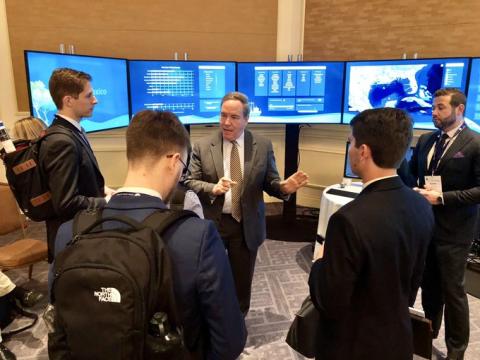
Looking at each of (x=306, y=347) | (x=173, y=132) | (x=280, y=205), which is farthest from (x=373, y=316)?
(x=280, y=205)

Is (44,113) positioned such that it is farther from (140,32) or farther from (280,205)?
(280,205)

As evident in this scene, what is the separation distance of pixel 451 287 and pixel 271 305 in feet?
4.18

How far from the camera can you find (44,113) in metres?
3.29

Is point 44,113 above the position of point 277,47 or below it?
below

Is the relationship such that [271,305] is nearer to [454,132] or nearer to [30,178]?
[454,132]

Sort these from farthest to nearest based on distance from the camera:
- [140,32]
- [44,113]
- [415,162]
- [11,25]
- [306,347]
Answer: [140,32] → [11,25] → [44,113] → [415,162] → [306,347]

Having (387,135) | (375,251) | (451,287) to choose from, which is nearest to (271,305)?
(451,287)

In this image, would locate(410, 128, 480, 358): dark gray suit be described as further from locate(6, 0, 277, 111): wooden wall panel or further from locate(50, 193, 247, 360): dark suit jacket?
locate(6, 0, 277, 111): wooden wall panel

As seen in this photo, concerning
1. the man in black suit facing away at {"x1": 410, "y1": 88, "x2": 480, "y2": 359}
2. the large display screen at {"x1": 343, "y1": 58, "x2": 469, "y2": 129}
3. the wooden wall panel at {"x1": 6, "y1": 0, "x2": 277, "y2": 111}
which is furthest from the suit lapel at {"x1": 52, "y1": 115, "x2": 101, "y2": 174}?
the large display screen at {"x1": 343, "y1": 58, "x2": 469, "y2": 129}

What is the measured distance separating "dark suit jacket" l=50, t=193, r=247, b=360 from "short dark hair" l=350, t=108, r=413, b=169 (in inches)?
25.3

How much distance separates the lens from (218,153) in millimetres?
2252

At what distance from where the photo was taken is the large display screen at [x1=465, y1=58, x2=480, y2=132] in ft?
10.8

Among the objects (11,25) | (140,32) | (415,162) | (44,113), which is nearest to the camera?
(415,162)

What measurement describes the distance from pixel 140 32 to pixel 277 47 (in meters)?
1.62
